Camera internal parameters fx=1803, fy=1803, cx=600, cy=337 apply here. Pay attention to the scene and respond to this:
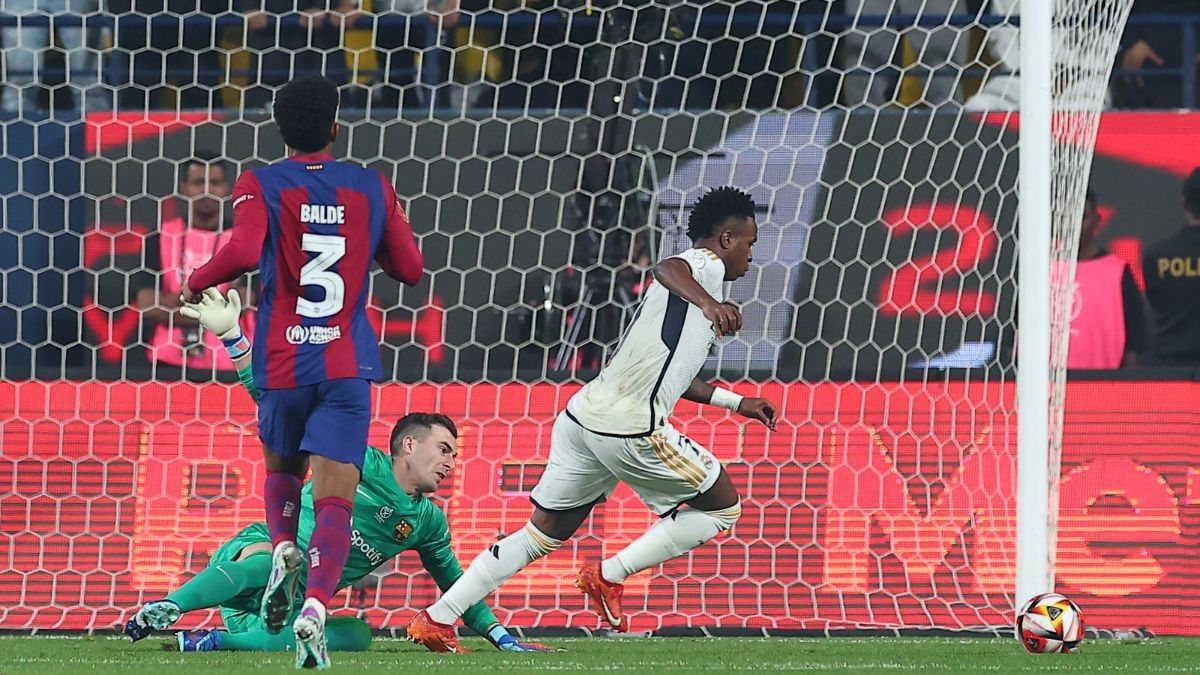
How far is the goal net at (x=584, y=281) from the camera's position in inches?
289

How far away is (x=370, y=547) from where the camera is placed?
19.6ft

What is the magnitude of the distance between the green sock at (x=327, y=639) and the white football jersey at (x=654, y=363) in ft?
3.29

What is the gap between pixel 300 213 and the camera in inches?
183

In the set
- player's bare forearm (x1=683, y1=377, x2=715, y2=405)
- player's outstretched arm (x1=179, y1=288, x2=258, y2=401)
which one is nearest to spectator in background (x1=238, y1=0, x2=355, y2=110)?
player's bare forearm (x1=683, y1=377, x2=715, y2=405)

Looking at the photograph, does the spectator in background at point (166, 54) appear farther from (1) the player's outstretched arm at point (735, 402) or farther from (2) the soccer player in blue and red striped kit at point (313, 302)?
(2) the soccer player in blue and red striped kit at point (313, 302)

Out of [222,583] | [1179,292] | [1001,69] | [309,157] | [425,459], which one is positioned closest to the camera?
[309,157]

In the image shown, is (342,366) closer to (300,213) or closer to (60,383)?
(300,213)

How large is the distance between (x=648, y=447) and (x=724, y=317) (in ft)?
1.73

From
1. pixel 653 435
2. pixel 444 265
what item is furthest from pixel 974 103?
pixel 653 435

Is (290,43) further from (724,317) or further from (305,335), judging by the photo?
(305,335)

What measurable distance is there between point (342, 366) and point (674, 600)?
312 cm

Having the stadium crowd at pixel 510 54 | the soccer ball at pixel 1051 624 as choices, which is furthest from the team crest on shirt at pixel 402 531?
the stadium crowd at pixel 510 54

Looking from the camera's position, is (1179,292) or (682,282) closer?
(682,282)

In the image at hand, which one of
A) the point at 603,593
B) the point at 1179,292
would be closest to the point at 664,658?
the point at 603,593
